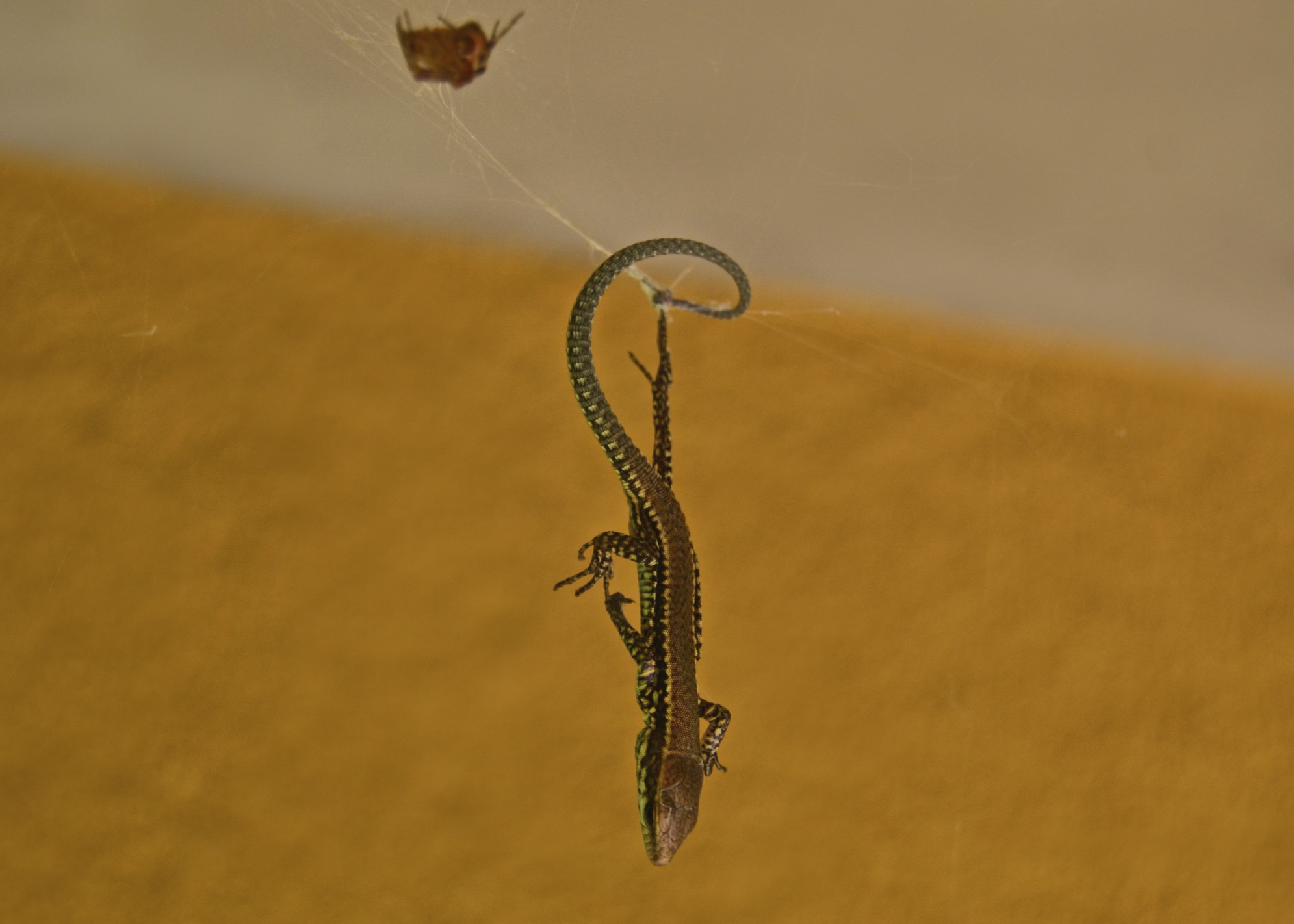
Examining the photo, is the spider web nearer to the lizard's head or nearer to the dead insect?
the dead insect

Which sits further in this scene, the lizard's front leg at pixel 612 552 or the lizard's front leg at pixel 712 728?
the lizard's front leg at pixel 712 728

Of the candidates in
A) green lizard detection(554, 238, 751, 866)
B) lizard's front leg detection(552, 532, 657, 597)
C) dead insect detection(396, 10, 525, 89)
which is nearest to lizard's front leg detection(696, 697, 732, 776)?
green lizard detection(554, 238, 751, 866)

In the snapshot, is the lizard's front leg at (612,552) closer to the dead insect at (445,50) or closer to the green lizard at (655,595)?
the green lizard at (655,595)

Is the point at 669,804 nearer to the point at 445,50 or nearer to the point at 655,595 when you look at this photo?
the point at 655,595

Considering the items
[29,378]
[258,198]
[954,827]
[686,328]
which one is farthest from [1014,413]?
[29,378]

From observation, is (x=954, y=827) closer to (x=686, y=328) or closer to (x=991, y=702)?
(x=991, y=702)

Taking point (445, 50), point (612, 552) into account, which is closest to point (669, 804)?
point (612, 552)

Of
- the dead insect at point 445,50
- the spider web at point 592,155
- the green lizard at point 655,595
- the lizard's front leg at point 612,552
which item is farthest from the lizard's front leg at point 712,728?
the dead insect at point 445,50
